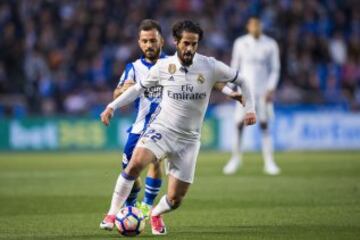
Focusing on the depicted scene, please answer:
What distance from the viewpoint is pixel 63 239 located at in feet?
25.9

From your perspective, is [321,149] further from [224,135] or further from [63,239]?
[63,239]

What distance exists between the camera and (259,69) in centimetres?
1560

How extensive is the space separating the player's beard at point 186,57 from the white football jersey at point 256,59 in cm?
738

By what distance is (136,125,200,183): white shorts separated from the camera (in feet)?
26.5

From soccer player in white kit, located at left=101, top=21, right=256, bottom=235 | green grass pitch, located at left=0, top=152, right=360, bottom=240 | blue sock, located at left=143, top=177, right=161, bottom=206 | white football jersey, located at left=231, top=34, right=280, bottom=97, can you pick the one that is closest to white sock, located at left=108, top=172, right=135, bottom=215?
soccer player in white kit, located at left=101, top=21, right=256, bottom=235

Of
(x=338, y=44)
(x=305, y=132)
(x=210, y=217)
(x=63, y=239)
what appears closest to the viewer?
(x=63, y=239)

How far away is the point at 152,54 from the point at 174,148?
4.17ft

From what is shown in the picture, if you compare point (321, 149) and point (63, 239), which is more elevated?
point (63, 239)

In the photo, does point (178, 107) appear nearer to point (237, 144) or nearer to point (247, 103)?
point (247, 103)

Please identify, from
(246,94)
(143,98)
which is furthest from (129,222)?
(246,94)

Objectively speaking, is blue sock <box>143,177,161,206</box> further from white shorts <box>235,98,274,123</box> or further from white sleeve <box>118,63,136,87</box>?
white shorts <box>235,98,274,123</box>

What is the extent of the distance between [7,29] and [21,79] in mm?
1408

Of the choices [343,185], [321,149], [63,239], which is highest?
[63,239]

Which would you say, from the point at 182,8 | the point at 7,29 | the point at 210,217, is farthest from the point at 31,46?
the point at 210,217
